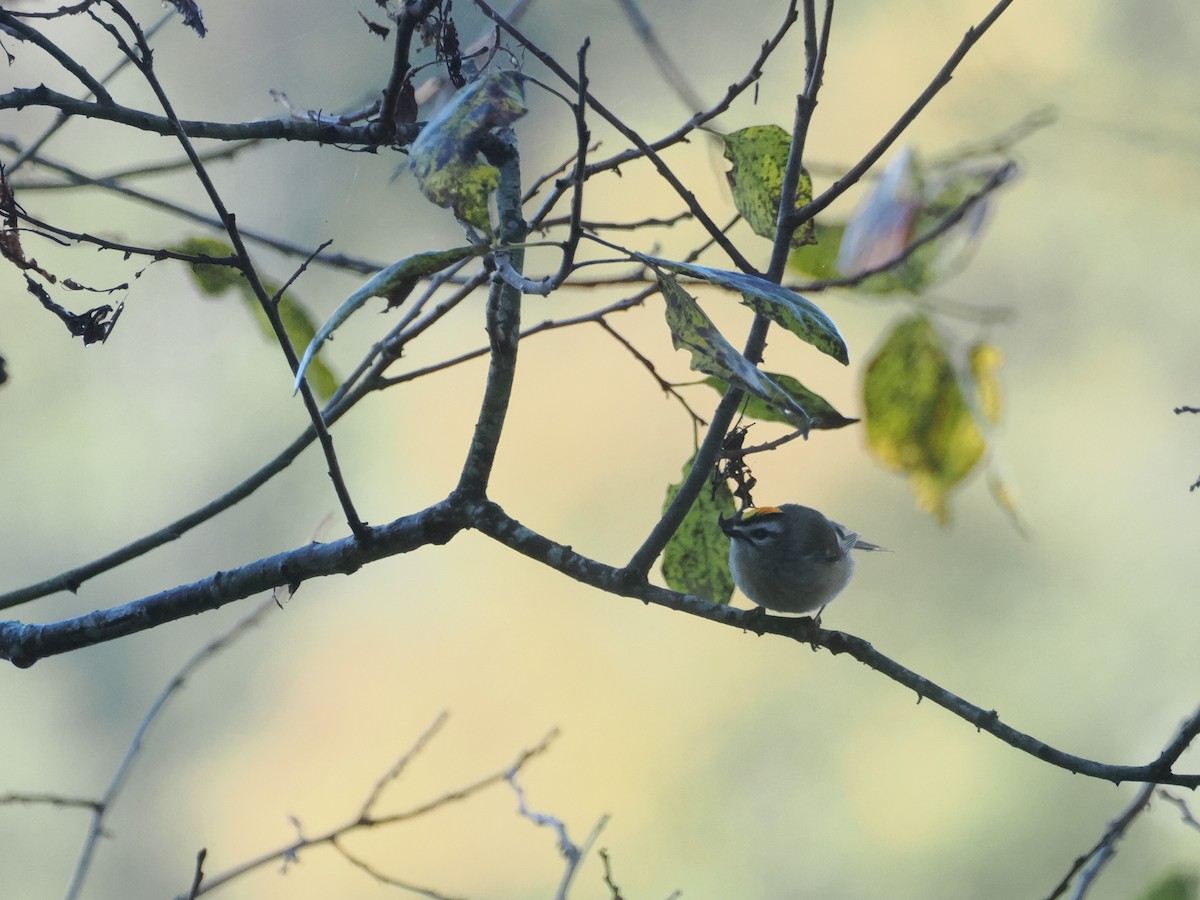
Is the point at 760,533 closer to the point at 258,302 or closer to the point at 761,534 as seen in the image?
the point at 761,534

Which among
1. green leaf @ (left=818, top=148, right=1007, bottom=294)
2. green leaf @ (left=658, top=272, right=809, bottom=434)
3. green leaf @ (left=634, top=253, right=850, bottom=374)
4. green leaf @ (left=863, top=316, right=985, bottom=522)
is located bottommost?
green leaf @ (left=658, top=272, right=809, bottom=434)

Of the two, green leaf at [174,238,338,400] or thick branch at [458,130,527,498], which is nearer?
thick branch at [458,130,527,498]

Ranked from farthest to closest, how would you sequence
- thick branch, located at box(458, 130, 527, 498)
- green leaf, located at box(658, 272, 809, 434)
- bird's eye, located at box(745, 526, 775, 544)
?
bird's eye, located at box(745, 526, 775, 544)
thick branch, located at box(458, 130, 527, 498)
green leaf, located at box(658, 272, 809, 434)

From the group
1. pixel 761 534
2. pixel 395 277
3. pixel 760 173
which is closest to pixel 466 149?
pixel 395 277

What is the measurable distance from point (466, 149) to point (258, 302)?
1.00 ft

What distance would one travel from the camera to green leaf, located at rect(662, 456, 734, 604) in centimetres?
73

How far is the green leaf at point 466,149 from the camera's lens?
0.44 metres

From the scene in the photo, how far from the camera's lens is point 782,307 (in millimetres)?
420

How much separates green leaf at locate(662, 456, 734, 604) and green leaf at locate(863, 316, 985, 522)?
0.12 metres

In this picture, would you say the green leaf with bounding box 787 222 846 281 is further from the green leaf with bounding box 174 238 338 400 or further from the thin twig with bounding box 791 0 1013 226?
the green leaf with bounding box 174 238 338 400

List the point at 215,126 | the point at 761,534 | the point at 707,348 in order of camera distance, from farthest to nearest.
→ 1. the point at 761,534
2. the point at 215,126
3. the point at 707,348

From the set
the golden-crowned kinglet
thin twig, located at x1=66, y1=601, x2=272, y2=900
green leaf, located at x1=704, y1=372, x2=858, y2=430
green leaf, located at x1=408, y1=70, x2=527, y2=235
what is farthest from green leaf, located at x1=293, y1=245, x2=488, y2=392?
the golden-crowned kinglet

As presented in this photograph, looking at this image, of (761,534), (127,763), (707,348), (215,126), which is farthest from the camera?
(761,534)

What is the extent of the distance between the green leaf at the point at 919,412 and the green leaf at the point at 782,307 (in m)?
0.23
